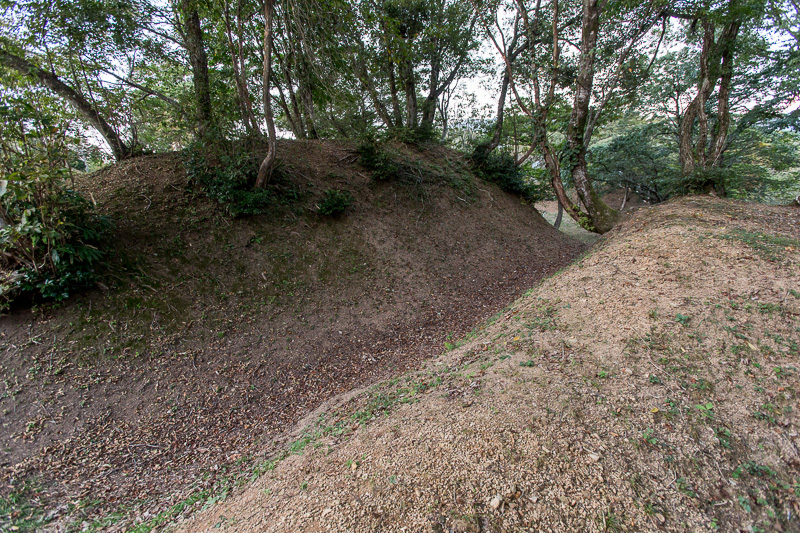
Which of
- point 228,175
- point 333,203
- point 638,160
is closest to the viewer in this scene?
point 228,175

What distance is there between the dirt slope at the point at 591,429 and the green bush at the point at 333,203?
183 inches

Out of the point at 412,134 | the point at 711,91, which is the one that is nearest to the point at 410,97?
the point at 412,134

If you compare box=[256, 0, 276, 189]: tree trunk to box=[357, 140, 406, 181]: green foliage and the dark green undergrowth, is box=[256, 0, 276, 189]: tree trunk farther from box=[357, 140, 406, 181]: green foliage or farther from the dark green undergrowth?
Result: box=[357, 140, 406, 181]: green foliage

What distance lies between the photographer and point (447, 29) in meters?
9.94

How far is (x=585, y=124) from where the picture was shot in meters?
6.99

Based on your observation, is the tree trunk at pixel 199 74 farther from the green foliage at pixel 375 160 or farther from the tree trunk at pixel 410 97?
the tree trunk at pixel 410 97

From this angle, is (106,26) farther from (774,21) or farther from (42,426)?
(774,21)

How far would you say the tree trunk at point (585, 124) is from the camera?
21.4ft

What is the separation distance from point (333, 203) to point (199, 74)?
11.8 ft

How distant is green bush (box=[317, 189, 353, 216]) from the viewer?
766cm

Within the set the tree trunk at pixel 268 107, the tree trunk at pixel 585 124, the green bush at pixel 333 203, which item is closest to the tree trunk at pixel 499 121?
the tree trunk at pixel 585 124

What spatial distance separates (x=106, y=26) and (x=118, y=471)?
24.8 ft

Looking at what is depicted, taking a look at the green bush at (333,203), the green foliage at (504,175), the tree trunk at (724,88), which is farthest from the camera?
the green foliage at (504,175)

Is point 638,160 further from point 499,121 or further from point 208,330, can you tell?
point 208,330
